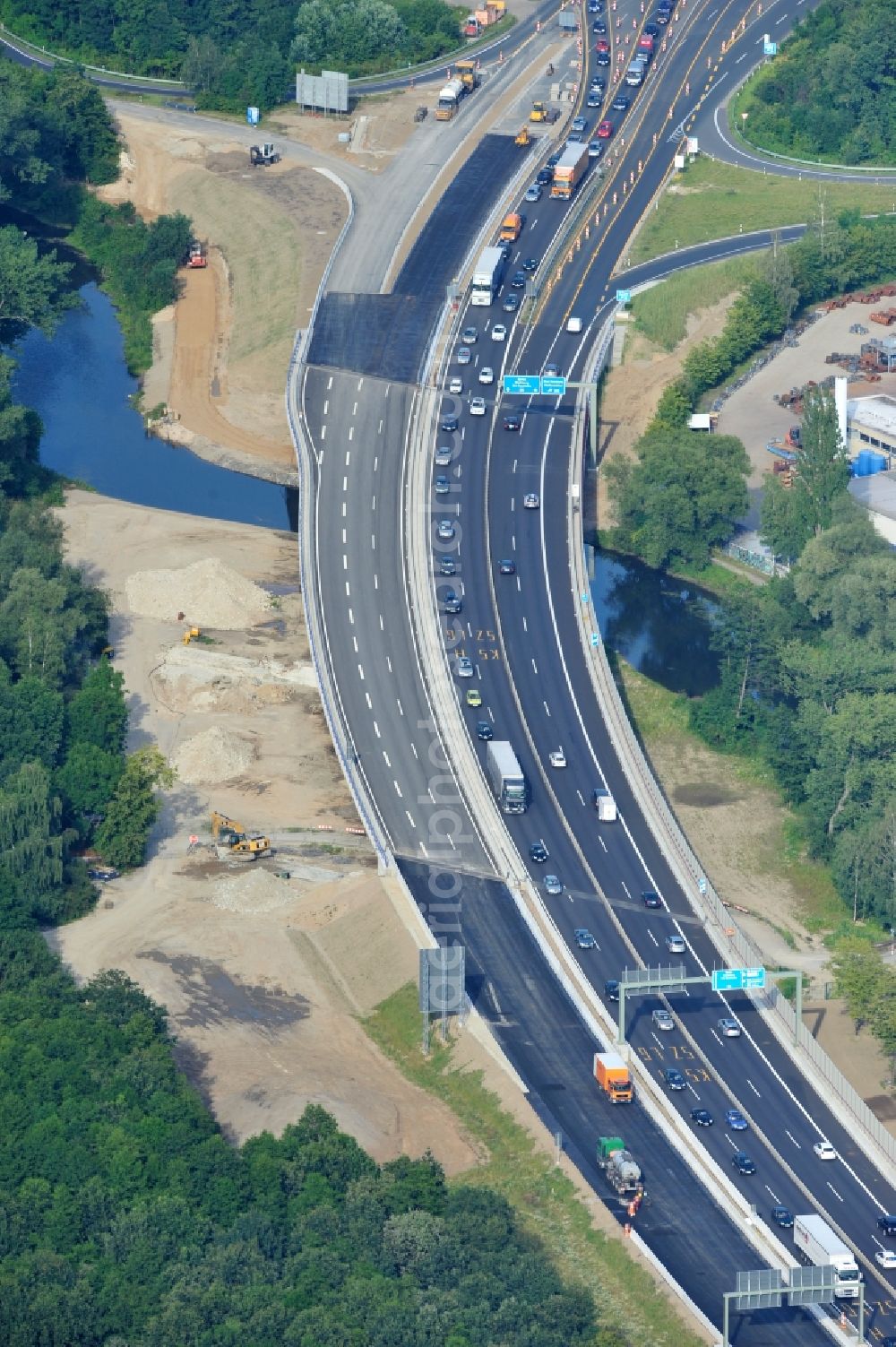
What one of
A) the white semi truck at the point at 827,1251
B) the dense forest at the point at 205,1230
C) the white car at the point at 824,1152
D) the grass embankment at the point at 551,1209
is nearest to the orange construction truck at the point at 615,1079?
the grass embankment at the point at 551,1209

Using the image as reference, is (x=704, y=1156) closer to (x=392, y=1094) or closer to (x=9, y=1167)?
(x=392, y=1094)

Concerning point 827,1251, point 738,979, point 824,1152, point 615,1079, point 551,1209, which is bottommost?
point 551,1209

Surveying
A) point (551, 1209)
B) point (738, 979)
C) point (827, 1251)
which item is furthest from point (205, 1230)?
point (738, 979)

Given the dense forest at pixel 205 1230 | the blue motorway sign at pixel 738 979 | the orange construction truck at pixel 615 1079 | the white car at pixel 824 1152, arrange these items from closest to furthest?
the dense forest at pixel 205 1230
the white car at pixel 824 1152
the orange construction truck at pixel 615 1079
the blue motorway sign at pixel 738 979

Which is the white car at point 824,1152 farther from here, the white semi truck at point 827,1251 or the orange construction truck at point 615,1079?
the orange construction truck at point 615,1079

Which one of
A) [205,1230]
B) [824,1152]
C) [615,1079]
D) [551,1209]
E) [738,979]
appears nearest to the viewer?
[205,1230]

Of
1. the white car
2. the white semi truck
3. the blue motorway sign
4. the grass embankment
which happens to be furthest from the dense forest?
the blue motorway sign

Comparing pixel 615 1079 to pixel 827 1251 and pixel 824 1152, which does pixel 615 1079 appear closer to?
pixel 824 1152
